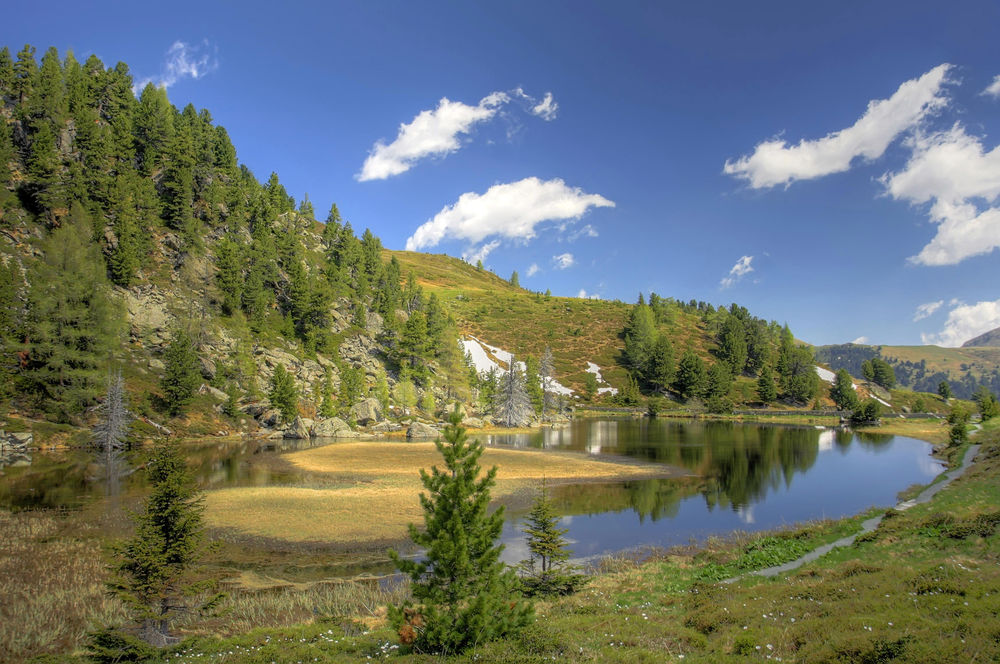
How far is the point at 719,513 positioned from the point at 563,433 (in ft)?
176

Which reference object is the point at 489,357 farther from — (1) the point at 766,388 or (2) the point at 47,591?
(2) the point at 47,591

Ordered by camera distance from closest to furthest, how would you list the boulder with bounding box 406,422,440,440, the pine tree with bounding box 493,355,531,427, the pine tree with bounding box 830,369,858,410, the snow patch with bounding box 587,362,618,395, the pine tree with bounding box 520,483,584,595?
the pine tree with bounding box 520,483,584,595 → the boulder with bounding box 406,422,440,440 → the pine tree with bounding box 493,355,531,427 → the pine tree with bounding box 830,369,858,410 → the snow patch with bounding box 587,362,618,395

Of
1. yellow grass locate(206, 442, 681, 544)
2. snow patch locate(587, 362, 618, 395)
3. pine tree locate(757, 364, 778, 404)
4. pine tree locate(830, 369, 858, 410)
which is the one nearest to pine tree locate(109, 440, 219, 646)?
yellow grass locate(206, 442, 681, 544)

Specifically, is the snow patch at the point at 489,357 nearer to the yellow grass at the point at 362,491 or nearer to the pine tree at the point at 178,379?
the pine tree at the point at 178,379

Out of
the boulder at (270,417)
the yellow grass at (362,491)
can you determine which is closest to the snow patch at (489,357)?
the boulder at (270,417)

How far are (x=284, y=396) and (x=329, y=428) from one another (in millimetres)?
8115

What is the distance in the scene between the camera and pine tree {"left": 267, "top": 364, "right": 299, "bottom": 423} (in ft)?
236

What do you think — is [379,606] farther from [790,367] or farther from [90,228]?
[790,367]

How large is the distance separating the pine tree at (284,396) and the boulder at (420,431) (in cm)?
1730

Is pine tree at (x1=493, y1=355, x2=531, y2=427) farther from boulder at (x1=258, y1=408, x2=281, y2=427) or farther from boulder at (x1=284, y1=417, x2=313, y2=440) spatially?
boulder at (x1=258, y1=408, x2=281, y2=427)

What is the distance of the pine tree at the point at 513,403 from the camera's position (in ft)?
312

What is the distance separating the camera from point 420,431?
254ft

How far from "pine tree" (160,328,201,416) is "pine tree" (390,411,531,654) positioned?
61.7 metres

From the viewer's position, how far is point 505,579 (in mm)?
10984
